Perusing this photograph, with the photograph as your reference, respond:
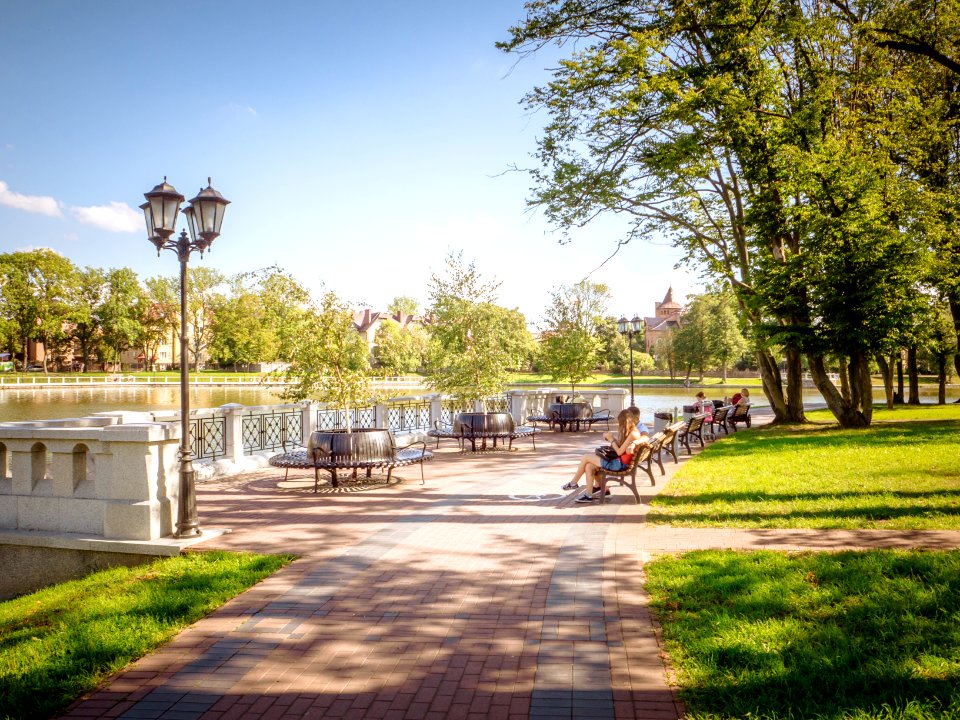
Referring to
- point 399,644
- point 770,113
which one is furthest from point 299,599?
point 770,113

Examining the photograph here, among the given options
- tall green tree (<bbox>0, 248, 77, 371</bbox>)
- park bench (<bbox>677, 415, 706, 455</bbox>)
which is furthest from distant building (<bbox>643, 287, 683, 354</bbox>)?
park bench (<bbox>677, 415, 706, 455</bbox>)

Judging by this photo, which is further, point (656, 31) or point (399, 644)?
point (656, 31)

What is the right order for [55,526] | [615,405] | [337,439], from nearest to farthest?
[55,526] → [337,439] → [615,405]

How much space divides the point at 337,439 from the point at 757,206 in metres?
13.6

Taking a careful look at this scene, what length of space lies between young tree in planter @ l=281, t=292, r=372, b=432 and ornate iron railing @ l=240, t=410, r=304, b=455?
1971 millimetres

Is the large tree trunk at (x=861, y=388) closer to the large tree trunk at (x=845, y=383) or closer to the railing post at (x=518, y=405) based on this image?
the large tree trunk at (x=845, y=383)

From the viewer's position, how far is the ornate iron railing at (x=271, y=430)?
13156mm

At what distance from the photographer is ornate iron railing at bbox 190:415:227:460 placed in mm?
12047

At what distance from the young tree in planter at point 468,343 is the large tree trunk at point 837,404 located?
8.52 metres

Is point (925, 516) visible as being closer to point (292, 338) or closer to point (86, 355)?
point (292, 338)

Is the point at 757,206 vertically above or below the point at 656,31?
below

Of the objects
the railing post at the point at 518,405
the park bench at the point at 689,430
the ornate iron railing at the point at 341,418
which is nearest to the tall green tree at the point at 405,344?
the railing post at the point at 518,405

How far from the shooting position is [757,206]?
17.8 m

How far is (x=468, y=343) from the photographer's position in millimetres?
18938
